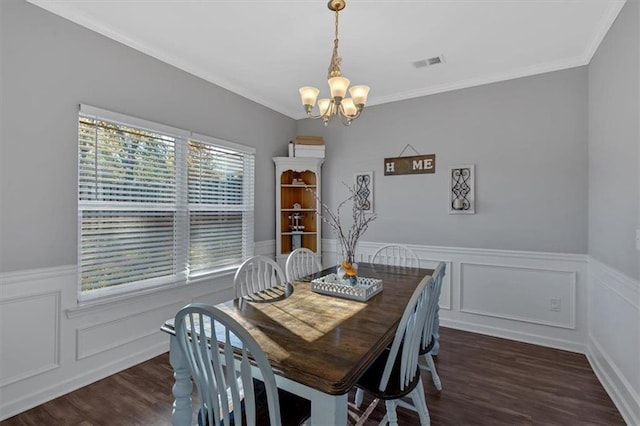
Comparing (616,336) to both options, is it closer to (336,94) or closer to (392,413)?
(392,413)

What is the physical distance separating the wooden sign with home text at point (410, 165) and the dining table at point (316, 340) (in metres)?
1.85

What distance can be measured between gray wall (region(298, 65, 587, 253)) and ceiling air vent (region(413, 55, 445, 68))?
0.62 meters

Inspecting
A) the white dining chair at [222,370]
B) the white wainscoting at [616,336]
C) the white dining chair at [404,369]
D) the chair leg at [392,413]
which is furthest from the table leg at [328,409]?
the white wainscoting at [616,336]

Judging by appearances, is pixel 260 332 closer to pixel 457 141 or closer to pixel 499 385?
pixel 499 385

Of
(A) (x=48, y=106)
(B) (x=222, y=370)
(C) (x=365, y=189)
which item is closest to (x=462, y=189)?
(C) (x=365, y=189)

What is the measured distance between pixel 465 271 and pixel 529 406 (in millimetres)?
1469

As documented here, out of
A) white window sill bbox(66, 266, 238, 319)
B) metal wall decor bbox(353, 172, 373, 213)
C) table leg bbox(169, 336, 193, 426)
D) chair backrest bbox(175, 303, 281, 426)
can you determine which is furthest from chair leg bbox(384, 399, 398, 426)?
metal wall decor bbox(353, 172, 373, 213)

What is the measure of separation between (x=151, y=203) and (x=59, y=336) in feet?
3.71

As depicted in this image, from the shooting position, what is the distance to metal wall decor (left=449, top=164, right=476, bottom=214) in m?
3.32

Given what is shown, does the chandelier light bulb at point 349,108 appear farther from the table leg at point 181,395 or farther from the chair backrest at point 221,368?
the table leg at point 181,395

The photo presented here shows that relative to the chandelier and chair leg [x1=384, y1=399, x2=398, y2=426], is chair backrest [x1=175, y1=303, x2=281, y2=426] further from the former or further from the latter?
the chandelier

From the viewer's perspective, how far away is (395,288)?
220 cm

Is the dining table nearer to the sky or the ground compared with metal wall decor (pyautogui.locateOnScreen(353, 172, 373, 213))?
nearer to the ground

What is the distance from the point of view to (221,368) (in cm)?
109
